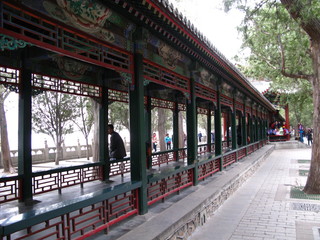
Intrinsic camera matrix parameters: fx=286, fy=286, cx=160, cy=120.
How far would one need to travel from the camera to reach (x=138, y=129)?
4695mm

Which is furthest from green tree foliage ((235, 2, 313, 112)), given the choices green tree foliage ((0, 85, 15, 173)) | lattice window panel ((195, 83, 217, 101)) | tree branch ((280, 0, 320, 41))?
green tree foliage ((0, 85, 15, 173))

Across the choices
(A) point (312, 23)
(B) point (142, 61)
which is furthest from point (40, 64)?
(A) point (312, 23)

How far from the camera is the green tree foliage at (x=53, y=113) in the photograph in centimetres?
1505

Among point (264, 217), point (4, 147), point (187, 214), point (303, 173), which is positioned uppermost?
point (4, 147)

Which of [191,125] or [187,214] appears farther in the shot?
[191,125]

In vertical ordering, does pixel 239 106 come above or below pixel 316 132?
above

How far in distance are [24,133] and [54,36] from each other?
263 centimetres

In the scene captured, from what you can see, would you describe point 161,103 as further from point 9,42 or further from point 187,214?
point 9,42

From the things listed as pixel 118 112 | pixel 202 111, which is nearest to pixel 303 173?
pixel 202 111

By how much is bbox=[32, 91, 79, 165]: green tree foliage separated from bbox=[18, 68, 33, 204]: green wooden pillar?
9.80 meters

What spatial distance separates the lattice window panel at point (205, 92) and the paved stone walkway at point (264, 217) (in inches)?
115

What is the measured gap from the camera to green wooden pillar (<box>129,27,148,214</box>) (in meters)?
4.69

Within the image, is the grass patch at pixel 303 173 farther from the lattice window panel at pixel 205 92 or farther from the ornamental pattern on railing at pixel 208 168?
the lattice window panel at pixel 205 92

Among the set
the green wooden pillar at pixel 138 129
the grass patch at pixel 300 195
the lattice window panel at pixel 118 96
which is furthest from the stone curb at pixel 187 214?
the lattice window panel at pixel 118 96
